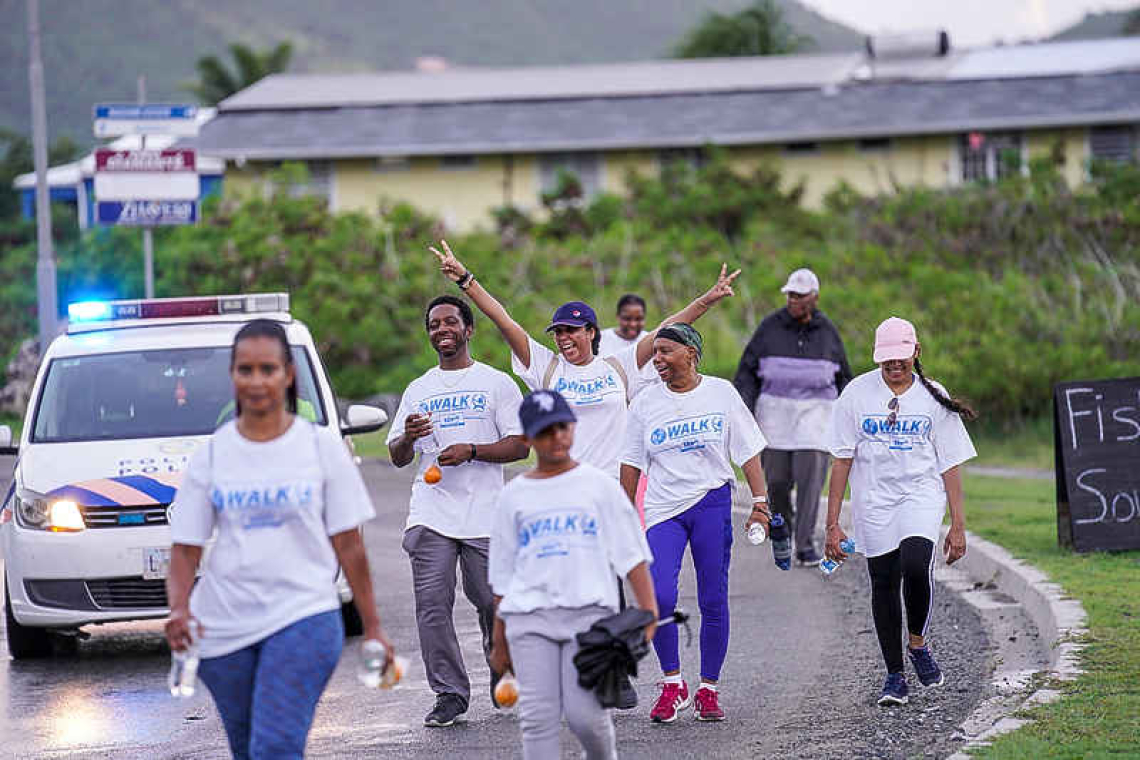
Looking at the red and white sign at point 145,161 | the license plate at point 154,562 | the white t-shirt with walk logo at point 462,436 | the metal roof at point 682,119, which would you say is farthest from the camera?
the metal roof at point 682,119

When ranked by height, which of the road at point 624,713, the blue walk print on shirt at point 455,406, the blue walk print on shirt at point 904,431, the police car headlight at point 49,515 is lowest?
the road at point 624,713

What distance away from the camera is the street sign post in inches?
758

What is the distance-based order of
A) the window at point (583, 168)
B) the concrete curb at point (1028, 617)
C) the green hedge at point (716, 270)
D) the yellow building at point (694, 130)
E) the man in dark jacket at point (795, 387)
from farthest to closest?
the window at point (583, 168)
the yellow building at point (694, 130)
the green hedge at point (716, 270)
the man in dark jacket at point (795, 387)
the concrete curb at point (1028, 617)

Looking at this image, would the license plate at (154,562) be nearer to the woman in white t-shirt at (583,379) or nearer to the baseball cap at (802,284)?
the woman in white t-shirt at (583,379)

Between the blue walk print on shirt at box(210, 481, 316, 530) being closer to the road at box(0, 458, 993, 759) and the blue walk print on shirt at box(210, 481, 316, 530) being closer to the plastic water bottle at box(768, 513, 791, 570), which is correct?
the road at box(0, 458, 993, 759)

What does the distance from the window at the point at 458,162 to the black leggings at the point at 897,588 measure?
37.7 meters

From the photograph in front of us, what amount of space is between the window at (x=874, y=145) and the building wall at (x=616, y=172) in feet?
0.08

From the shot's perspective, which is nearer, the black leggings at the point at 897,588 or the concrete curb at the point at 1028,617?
the concrete curb at the point at 1028,617

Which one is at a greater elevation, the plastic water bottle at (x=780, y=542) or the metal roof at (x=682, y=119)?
the metal roof at (x=682, y=119)

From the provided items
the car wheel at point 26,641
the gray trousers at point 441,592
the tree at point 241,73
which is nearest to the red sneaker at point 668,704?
the gray trousers at point 441,592

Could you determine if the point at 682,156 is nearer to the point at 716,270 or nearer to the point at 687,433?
the point at 716,270

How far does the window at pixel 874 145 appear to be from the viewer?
4403cm

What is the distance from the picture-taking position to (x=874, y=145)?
44.2 meters

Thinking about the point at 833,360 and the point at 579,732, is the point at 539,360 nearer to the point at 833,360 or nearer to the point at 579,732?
the point at 579,732
